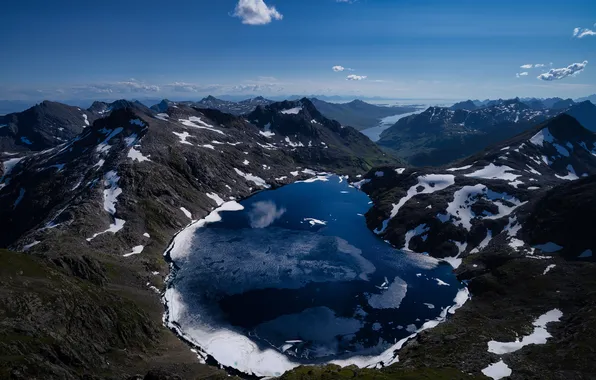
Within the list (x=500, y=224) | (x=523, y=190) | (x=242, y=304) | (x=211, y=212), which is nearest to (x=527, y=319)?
(x=500, y=224)

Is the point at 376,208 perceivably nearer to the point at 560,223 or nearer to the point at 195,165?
the point at 560,223

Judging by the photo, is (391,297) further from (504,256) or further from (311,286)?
(504,256)

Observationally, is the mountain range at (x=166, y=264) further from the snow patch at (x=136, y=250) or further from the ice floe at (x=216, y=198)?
the ice floe at (x=216, y=198)

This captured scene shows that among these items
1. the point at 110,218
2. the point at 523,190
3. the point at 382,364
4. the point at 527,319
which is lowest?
the point at 382,364

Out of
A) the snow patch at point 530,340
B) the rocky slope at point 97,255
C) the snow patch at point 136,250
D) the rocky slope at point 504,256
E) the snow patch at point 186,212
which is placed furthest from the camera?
the snow patch at point 186,212

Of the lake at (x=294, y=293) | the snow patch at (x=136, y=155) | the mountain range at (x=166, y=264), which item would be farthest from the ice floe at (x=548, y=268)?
the snow patch at (x=136, y=155)

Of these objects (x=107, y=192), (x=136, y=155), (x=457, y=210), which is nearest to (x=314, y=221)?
(x=457, y=210)

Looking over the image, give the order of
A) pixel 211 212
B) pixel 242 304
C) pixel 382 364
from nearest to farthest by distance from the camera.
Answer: pixel 382 364 → pixel 242 304 → pixel 211 212
